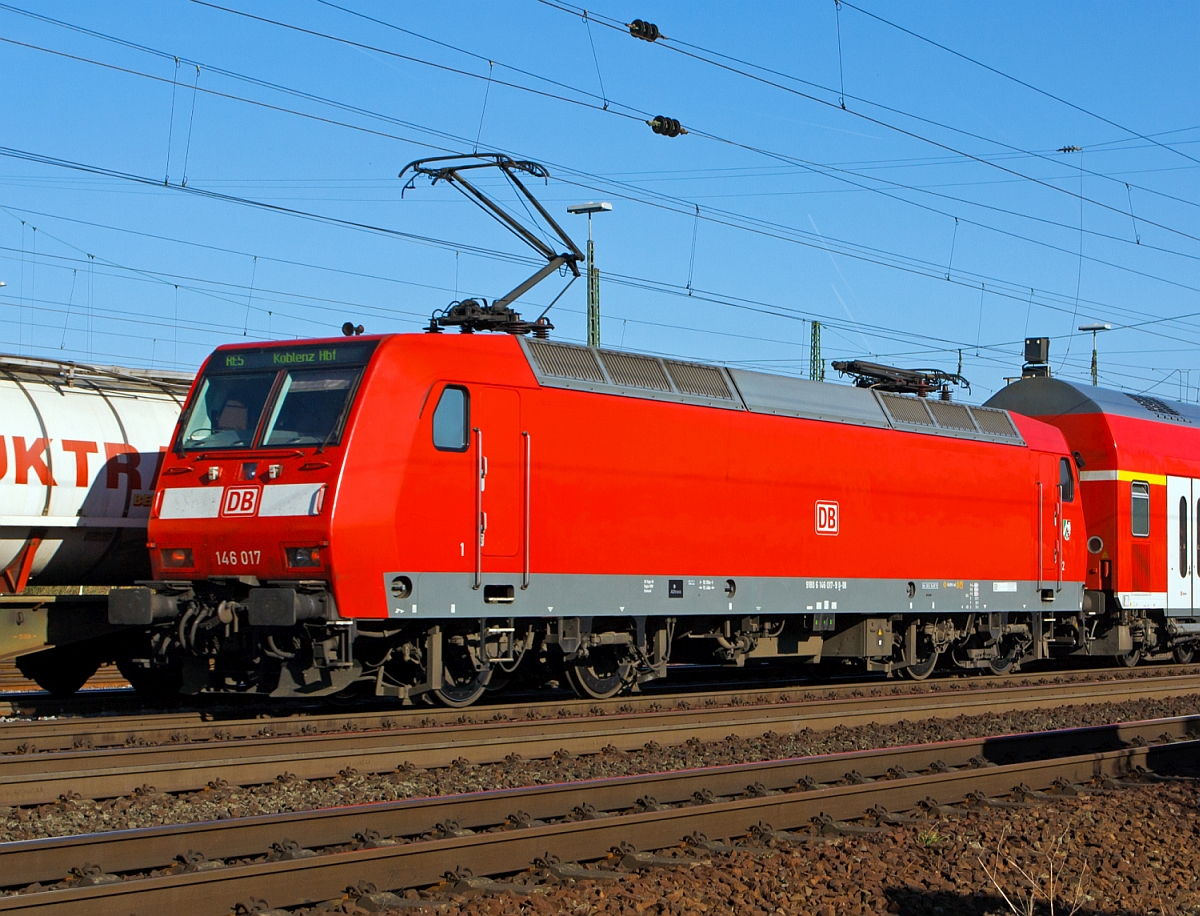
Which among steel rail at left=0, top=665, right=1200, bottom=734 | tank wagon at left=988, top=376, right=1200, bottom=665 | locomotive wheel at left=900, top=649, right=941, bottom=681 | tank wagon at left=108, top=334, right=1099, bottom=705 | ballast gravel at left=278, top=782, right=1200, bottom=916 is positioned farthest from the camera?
tank wagon at left=988, top=376, right=1200, bottom=665

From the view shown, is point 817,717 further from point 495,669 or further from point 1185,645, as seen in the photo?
point 1185,645

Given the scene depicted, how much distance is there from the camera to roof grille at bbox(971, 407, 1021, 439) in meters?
19.7

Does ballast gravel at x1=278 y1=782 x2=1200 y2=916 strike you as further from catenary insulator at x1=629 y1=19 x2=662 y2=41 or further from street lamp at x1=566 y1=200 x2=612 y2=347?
street lamp at x1=566 y1=200 x2=612 y2=347

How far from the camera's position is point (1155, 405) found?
24375mm

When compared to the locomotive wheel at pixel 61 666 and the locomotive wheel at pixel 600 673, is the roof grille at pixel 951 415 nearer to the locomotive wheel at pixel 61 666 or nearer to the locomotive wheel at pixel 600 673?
the locomotive wheel at pixel 600 673

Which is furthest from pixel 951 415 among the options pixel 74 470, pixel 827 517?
pixel 74 470

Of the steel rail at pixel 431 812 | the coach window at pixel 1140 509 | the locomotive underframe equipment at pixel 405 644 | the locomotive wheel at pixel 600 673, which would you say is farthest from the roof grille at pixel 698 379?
the coach window at pixel 1140 509

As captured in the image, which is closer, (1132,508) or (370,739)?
(370,739)

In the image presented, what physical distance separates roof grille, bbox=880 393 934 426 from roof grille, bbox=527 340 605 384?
18.0ft

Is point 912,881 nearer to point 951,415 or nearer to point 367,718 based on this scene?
point 367,718

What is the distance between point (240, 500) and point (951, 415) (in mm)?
10906

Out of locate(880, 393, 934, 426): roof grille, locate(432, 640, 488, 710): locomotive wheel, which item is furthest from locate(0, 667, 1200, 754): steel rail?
locate(880, 393, 934, 426): roof grille

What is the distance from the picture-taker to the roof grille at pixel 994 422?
19703 mm

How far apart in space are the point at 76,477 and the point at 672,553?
6447mm
